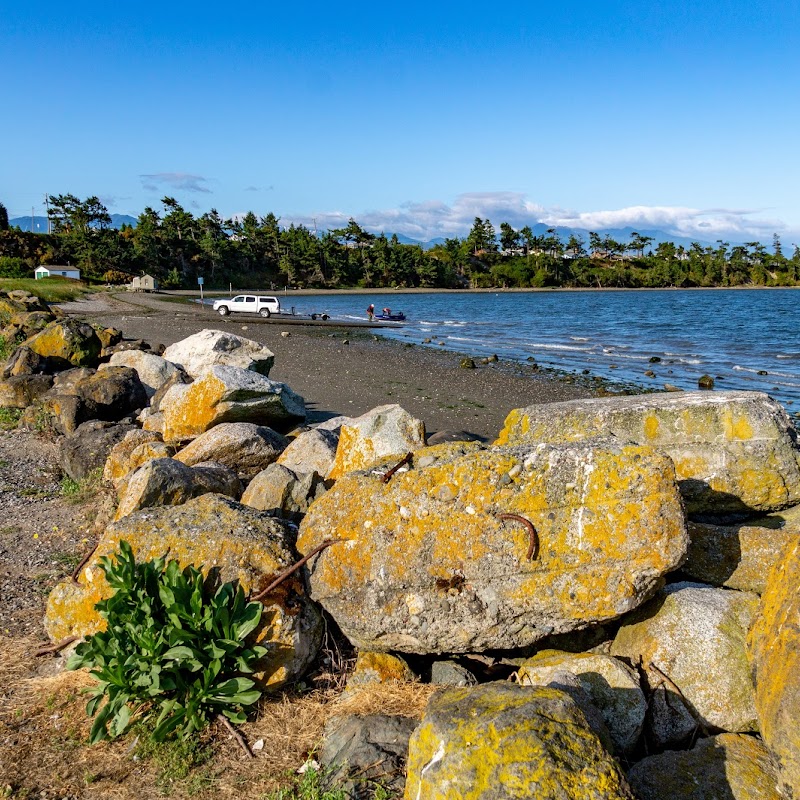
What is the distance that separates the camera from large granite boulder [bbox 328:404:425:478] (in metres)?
7.54

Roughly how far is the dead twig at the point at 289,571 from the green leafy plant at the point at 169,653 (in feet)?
0.34

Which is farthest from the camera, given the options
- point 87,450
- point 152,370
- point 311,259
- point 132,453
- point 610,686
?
point 311,259

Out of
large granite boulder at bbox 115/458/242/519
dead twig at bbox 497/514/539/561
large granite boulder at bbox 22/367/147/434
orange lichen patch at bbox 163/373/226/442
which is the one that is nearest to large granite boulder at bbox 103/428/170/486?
orange lichen patch at bbox 163/373/226/442

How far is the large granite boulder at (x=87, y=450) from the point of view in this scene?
10.2 m

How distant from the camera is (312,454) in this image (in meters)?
8.55

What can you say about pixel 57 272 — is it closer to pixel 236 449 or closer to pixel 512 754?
pixel 236 449

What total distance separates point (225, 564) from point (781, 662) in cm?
357

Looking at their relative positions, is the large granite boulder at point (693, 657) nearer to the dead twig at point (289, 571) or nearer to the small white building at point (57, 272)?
the dead twig at point (289, 571)

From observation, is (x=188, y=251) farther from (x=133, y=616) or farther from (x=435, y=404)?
(x=133, y=616)

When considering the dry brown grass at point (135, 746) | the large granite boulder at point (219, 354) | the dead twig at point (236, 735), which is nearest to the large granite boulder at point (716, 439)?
the dry brown grass at point (135, 746)

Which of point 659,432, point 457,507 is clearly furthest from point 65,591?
point 659,432

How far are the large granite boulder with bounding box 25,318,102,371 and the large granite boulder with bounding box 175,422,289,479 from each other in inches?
389

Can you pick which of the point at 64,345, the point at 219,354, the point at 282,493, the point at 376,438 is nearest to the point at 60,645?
the point at 282,493

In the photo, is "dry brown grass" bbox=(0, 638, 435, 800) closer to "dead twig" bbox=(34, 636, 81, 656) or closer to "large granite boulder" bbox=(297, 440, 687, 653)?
"dead twig" bbox=(34, 636, 81, 656)
